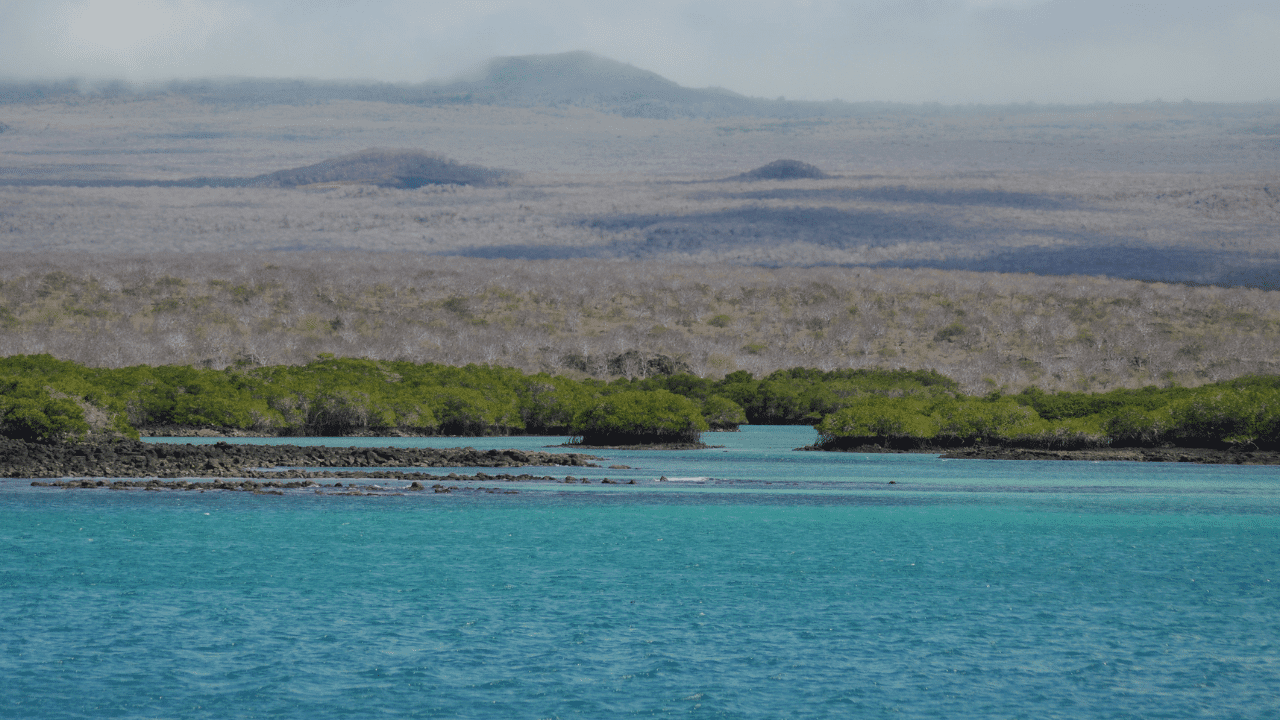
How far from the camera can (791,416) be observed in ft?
294

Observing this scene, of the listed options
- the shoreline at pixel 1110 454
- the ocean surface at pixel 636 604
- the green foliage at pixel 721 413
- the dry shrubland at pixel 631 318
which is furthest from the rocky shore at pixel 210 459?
the dry shrubland at pixel 631 318

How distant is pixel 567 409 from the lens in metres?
74.4

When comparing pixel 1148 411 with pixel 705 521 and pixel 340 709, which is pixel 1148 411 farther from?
pixel 340 709

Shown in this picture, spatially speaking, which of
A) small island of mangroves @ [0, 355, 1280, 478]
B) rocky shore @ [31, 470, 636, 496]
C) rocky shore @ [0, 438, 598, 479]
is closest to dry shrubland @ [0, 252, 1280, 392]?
small island of mangroves @ [0, 355, 1280, 478]

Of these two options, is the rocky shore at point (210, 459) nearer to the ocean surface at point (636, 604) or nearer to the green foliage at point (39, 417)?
the green foliage at point (39, 417)

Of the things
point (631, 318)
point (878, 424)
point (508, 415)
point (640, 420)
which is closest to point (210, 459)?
point (640, 420)

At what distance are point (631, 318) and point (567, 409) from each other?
55.1 m

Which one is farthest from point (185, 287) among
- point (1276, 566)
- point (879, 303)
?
point (1276, 566)

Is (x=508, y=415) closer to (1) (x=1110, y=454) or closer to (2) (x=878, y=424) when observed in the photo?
(2) (x=878, y=424)

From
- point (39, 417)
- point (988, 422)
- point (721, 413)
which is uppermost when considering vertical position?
point (39, 417)

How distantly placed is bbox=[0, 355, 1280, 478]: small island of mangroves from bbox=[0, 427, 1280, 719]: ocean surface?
35.0ft

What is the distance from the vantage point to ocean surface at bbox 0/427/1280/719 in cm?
1638

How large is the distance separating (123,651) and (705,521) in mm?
17582

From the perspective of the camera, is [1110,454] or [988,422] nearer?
[1110,454]
